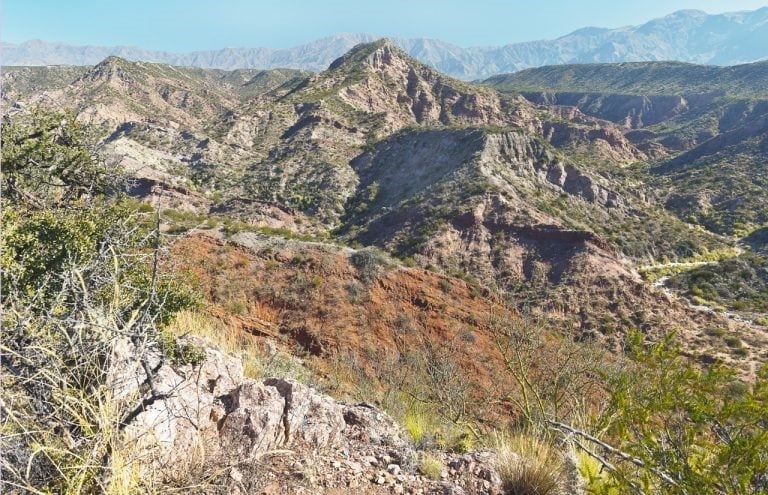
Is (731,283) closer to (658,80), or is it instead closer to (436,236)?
(436,236)

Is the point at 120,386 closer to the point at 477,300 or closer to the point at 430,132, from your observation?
the point at 477,300

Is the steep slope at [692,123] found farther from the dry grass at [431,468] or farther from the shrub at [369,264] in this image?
the dry grass at [431,468]

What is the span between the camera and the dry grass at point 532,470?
4.36m

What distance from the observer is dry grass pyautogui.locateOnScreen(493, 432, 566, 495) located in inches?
172

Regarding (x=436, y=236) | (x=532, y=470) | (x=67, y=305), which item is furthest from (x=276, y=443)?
(x=436, y=236)

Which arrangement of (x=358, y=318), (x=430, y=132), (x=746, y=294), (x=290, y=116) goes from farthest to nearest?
(x=290, y=116) < (x=430, y=132) < (x=746, y=294) < (x=358, y=318)

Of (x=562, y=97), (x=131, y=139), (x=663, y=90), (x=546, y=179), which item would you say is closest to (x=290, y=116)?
(x=131, y=139)

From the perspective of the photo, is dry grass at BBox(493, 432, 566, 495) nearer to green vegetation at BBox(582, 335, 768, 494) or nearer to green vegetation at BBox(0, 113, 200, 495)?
green vegetation at BBox(582, 335, 768, 494)

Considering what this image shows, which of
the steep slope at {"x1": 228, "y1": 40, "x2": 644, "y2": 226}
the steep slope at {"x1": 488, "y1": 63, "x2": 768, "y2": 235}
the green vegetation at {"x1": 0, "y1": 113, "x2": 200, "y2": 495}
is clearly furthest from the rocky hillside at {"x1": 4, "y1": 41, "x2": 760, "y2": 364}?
the steep slope at {"x1": 488, "y1": 63, "x2": 768, "y2": 235}

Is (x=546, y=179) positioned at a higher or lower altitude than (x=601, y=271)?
higher

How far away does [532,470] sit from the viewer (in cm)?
446

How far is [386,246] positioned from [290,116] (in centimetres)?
4520

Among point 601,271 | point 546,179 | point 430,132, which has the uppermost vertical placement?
point 430,132

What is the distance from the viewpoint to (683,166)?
7931 cm
